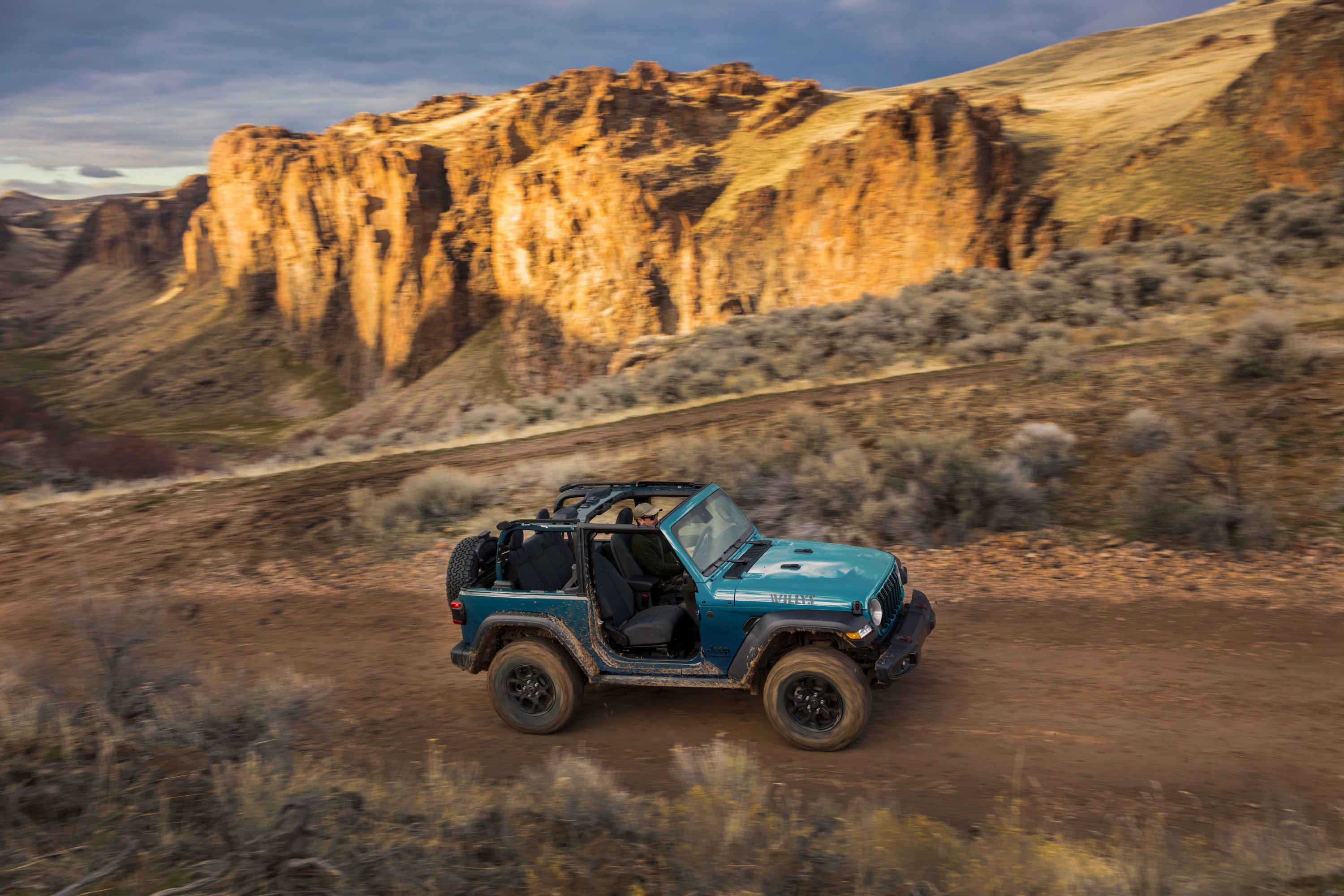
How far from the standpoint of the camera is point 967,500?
10.1 meters

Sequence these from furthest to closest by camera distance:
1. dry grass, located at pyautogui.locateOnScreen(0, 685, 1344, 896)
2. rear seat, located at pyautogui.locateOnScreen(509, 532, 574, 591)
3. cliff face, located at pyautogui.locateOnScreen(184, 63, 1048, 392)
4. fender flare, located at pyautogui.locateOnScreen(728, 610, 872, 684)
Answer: cliff face, located at pyautogui.locateOnScreen(184, 63, 1048, 392), rear seat, located at pyautogui.locateOnScreen(509, 532, 574, 591), fender flare, located at pyautogui.locateOnScreen(728, 610, 872, 684), dry grass, located at pyautogui.locateOnScreen(0, 685, 1344, 896)

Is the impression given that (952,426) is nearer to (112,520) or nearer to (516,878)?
(516,878)

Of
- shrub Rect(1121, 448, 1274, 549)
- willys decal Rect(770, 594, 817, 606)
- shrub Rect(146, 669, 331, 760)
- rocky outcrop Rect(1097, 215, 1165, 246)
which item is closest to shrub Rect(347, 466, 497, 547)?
shrub Rect(146, 669, 331, 760)

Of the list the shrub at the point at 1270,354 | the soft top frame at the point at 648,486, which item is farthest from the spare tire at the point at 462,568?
the shrub at the point at 1270,354

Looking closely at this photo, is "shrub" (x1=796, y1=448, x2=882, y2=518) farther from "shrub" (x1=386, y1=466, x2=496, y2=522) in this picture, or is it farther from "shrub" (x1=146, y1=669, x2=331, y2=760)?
"shrub" (x1=146, y1=669, x2=331, y2=760)

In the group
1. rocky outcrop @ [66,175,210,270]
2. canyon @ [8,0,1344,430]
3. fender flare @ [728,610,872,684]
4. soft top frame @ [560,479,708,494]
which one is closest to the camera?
fender flare @ [728,610,872,684]

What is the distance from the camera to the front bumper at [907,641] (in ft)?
17.9

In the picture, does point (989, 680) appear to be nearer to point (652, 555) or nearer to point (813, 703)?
point (813, 703)

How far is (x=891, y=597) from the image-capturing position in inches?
239

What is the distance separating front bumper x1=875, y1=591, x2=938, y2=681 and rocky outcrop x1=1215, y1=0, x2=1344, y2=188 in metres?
31.3

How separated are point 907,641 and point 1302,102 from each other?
34921 millimetres

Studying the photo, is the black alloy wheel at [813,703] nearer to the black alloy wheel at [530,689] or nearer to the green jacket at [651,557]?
the green jacket at [651,557]

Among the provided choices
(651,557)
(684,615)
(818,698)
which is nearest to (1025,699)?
(818,698)

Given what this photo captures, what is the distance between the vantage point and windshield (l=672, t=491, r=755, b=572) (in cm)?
614
